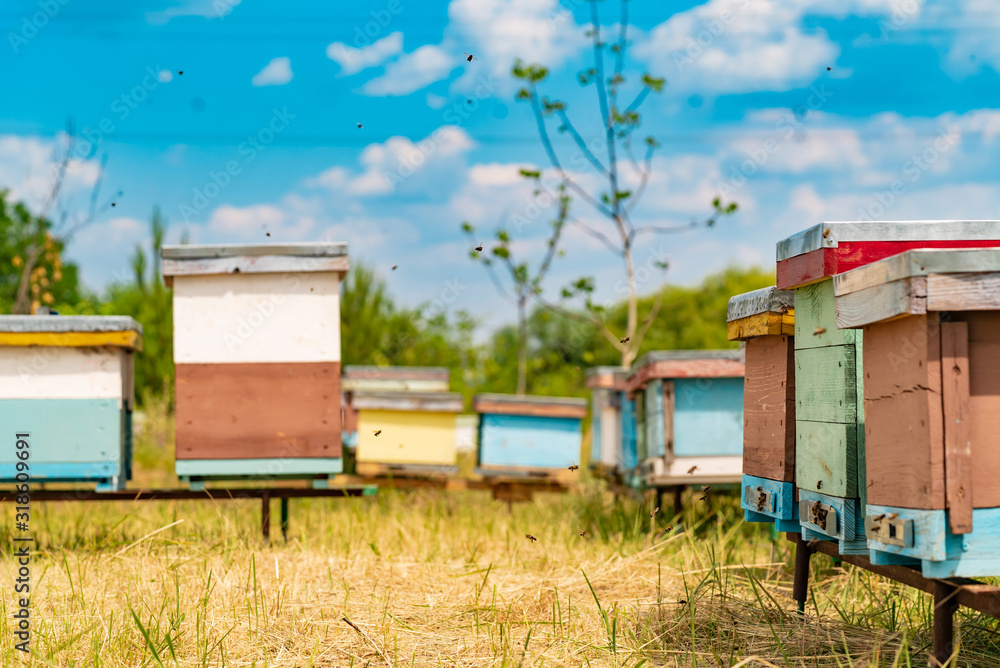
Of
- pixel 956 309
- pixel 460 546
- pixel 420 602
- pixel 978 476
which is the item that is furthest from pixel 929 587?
pixel 460 546

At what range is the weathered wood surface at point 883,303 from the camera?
7.71ft

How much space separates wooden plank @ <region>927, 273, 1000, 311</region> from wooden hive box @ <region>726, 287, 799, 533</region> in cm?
101

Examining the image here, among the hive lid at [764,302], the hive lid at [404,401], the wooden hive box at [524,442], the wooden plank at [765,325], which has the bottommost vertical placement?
the wooden hive box at [524,442]

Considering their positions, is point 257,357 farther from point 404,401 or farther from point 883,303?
point 883,303

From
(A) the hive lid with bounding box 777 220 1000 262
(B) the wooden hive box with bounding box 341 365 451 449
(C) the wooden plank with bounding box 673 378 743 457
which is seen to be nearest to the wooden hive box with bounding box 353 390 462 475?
(B) the wooden hive box with bounding box 341 365 451 449

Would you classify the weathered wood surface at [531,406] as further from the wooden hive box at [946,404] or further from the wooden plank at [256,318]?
the wooden hive box at [946,404]

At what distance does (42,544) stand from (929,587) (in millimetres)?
5457

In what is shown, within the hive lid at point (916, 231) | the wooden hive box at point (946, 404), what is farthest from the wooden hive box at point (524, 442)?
the wooden hive box at point (946, 404)

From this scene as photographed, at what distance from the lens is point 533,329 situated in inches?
1019

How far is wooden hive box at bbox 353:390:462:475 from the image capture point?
271 inches

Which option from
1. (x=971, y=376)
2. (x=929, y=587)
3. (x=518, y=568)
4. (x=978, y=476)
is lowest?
(x=518, y=568)

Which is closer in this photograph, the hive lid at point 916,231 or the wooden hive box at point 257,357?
the hive lid at point 916,231

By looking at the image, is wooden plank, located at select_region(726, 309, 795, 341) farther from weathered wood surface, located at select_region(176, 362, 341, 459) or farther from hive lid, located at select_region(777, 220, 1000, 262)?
weathered wood surface, located at select_region(176, 362, 341, 459)

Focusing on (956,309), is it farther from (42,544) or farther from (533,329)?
(533,329)
